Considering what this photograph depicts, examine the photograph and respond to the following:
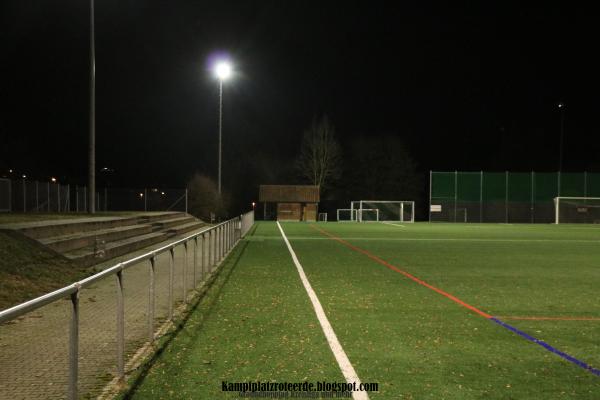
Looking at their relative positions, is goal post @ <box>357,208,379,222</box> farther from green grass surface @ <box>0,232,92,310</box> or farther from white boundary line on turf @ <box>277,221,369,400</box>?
white boundary line on turf @ <box>277,221,369,400</box>

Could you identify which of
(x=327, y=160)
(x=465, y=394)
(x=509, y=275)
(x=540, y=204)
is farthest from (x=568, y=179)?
(x=465, y=394)

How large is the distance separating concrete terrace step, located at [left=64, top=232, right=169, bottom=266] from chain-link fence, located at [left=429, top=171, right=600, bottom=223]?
37.3 metres

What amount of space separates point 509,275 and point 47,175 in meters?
61.7

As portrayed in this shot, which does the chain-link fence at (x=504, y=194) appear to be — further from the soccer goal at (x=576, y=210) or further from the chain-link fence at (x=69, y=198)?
the chain-link fence at (x=69, y=198)

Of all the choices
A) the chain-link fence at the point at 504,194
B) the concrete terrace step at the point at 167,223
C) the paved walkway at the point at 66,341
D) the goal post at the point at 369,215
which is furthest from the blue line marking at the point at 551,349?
the goal post at the point at 369,215

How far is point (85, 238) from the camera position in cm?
1548

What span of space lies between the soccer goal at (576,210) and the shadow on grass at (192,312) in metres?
44.8

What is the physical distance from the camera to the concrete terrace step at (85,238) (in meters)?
13.2

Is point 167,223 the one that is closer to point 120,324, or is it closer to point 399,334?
point 399,334

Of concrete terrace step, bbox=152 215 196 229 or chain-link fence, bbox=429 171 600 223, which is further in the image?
chain-link fence, bbox=429 171 600 223

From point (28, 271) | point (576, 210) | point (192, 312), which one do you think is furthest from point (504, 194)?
point (192, 312)

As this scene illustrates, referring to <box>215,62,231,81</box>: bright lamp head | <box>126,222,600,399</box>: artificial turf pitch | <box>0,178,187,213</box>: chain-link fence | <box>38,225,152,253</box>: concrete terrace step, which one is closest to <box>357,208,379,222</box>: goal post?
<box>0,178,187,213</box>: chain-link fence

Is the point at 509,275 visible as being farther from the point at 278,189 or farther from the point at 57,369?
the point at 278,189

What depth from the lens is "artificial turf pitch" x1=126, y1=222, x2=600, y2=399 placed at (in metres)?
5.02
